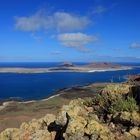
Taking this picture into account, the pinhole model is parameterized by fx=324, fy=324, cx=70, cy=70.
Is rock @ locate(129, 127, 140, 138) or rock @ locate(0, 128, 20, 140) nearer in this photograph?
rock @ locate(129, 127, 140, 138)

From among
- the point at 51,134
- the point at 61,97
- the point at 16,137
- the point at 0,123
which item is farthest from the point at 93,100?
the point at 61,97

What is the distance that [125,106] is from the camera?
1341 centimetres

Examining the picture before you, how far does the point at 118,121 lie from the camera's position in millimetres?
13219

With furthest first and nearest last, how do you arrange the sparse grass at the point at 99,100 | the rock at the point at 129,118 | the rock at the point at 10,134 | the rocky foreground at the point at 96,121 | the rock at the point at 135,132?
the sparse grass at the point at 99,100 → the rock at the point at 10,134 → the rock at the point at 129,118 → the rocky foreground at the point at 96,121 → the rock at the point at 135,132

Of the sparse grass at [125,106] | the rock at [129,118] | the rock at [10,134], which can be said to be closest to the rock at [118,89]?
the sparse grass at [125,106]

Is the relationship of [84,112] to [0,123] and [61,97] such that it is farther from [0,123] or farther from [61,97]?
[61,97]

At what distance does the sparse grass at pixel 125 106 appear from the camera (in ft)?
43.5

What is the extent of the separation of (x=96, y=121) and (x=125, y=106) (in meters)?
1.53

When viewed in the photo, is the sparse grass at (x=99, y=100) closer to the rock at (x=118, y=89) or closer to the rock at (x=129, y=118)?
the rock at (x=118, y=89)

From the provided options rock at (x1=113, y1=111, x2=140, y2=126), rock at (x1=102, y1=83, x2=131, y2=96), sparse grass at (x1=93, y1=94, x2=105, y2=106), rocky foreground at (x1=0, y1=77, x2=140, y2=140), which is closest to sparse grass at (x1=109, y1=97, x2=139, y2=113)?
rocky foreground at (x1=0, y1=77, x2=140, y2=140)

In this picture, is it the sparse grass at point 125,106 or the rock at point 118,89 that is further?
the rock at point 118,89

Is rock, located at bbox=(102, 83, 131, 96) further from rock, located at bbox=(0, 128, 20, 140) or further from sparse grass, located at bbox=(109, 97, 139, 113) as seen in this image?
rock, located at bbox=(0, 128, 20, 140)

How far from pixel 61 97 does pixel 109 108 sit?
169 ft

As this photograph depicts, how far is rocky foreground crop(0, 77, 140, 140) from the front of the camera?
1223cm
